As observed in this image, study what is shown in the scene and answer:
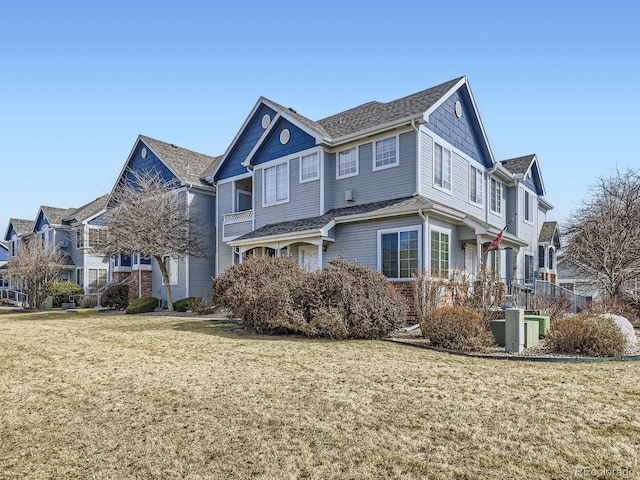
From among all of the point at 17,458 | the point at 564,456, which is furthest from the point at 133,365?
the point at 564,456

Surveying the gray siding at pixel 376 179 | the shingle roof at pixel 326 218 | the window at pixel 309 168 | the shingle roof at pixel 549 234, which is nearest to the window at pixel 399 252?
the shingle roof at pixel 326 218

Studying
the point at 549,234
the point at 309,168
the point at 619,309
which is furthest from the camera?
the point at 549,234

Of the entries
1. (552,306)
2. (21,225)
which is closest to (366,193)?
(552,306)

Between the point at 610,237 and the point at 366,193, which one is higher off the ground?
the point at 366,193

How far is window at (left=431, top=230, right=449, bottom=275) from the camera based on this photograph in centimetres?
1475

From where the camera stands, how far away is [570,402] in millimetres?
5488

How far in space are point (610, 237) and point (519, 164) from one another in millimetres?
7887

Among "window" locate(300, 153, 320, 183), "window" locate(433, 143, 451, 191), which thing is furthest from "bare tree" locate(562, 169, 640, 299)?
"window" locate(300, 153, 320, 183)

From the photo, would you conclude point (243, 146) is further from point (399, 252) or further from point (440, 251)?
point (440, 251)

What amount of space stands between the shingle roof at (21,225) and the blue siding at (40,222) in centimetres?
458

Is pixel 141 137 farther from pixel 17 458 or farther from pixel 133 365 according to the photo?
pixel 17 458

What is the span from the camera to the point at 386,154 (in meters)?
16.5

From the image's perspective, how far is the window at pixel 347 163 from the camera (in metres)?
17.4

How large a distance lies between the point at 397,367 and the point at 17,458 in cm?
556
